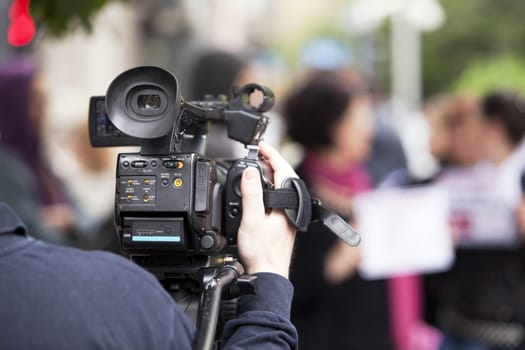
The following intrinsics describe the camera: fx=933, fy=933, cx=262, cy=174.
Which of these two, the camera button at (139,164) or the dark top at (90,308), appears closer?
the dark top at (90,308)

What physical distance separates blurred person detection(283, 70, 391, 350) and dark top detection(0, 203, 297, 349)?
2.22m

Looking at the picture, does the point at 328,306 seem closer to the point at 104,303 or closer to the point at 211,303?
the point at 211,303

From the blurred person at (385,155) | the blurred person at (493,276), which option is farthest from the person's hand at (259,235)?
the blurred person at (385,155)

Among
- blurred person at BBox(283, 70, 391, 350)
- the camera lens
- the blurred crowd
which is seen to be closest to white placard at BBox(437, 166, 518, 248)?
the blurred crowd

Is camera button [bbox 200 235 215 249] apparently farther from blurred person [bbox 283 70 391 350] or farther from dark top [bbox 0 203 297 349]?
blurred person [bbox 283 70 391 350]

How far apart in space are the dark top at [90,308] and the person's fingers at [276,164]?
26 cm

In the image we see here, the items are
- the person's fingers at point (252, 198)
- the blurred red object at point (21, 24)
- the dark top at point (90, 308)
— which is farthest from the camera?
the blurred red object at point (21, 24)

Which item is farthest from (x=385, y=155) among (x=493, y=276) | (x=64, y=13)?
(x=64, y=13)

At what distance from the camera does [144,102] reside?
186 cm

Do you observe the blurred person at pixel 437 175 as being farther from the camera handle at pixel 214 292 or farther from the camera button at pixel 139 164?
the camera button at pixel 139 164

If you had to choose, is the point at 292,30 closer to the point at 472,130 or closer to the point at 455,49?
the point at 455,49

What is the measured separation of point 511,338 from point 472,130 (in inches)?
39.1

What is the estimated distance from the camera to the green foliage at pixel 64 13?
2.71 m


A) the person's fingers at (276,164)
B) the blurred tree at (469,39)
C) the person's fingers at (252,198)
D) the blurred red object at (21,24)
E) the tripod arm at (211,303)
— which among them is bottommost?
the blurred tree at (469,39)
